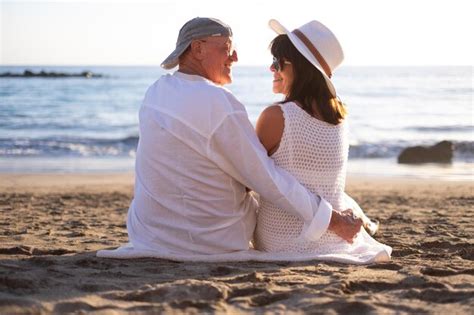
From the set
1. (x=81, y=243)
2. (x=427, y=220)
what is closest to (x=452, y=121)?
(x=427, y=220)

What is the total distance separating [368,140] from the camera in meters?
18.7

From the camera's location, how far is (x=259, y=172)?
13.0 ft

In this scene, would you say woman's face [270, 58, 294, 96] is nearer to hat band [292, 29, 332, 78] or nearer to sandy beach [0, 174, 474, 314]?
hat band [292, 29, 332, 78]

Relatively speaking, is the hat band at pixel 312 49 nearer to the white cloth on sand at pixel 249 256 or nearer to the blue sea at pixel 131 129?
the white cloth on sand at pixel 249 256

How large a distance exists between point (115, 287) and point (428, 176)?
9560 millimetres

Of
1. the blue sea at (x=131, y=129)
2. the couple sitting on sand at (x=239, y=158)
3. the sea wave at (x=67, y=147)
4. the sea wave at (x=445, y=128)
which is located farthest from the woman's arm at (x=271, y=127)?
the sea wave at (x=445, y=128)

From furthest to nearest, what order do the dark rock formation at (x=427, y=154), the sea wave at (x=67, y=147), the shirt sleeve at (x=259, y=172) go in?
1. the sea wave at (x=67, y=147)
2. the dark rock formation at (x=427, y=154)
3. the shirt sleeve at (x=259, y=172)

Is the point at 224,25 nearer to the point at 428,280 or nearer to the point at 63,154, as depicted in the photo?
the point at 428,280

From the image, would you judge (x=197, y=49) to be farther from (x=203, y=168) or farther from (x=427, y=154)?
(x=427, y=154)

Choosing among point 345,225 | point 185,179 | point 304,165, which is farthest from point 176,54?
point 345,225

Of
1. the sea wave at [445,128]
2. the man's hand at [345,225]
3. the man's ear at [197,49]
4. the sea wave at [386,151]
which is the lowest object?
the sea wave at [386,151]

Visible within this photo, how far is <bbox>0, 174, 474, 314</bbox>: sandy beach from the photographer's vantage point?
314 cm

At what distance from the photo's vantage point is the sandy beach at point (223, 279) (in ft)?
10.3

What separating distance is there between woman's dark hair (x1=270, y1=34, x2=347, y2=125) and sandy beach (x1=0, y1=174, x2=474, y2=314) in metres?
0.83
